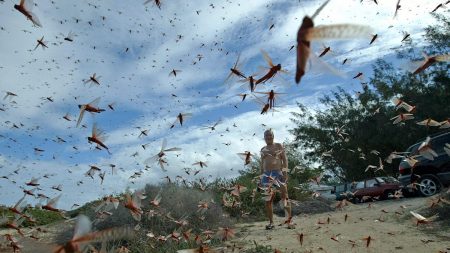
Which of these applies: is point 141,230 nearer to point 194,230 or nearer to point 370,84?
point 194,230

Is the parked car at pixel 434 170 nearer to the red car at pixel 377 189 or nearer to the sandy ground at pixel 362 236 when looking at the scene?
the sandy ground at pixel 362 236

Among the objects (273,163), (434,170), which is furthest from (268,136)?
(434,170)

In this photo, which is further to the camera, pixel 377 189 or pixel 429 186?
pixel 377 189

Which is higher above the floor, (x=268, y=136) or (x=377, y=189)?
(x=268, y=136)

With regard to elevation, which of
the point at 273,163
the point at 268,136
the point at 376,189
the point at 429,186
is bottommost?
the point at 429,186

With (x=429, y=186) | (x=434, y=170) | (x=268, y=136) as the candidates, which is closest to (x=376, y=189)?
(x=429, y=186)

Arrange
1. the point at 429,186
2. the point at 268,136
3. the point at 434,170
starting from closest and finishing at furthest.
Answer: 1. the point at 268,136
2. the point at 434,170
3. the point at 429,186

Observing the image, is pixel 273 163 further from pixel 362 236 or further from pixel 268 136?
pixel 362 236

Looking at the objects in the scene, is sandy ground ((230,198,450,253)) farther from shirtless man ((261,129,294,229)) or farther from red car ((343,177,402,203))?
red car ((343,177,402,203))

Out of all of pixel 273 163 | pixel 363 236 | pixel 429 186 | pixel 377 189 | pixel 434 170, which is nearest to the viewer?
pixel 363 236
